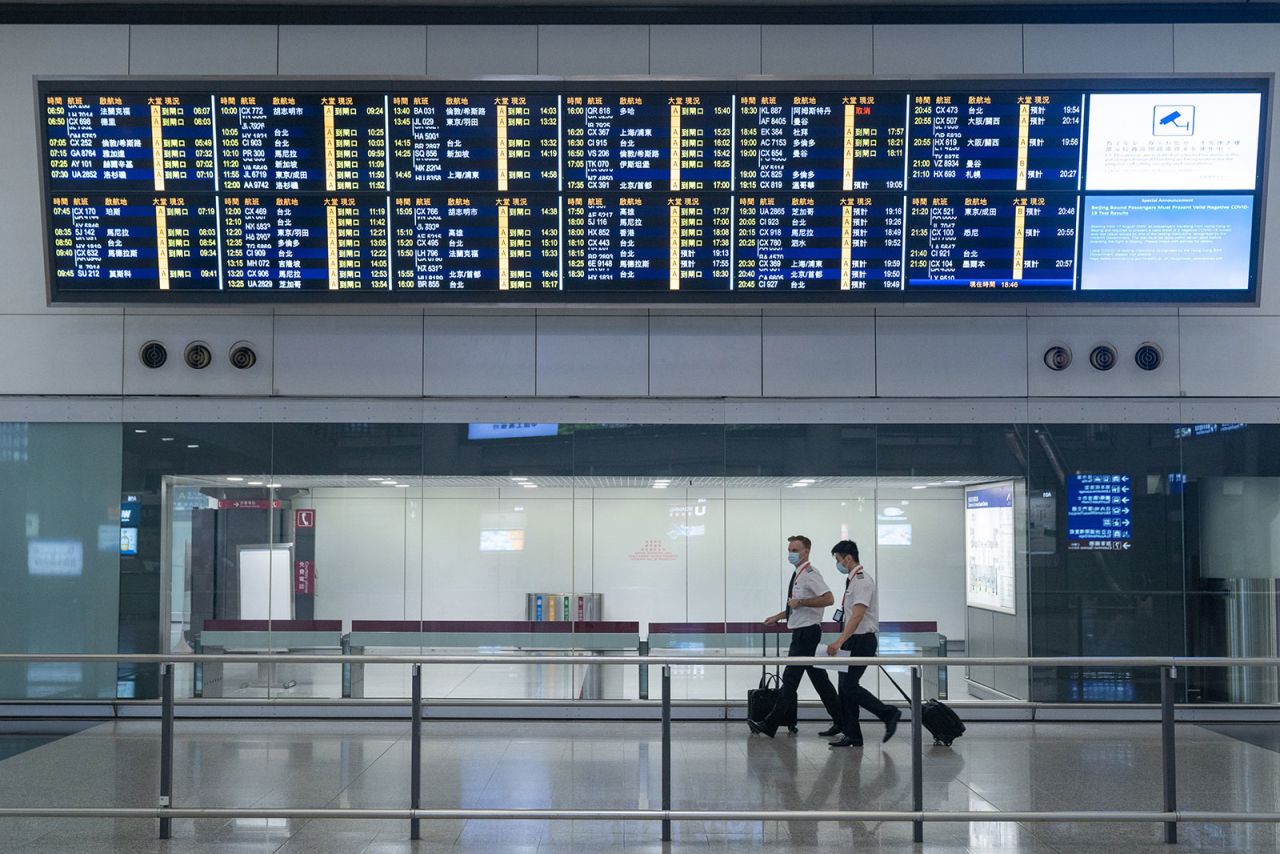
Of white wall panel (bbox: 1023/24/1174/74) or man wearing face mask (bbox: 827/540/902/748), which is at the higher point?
white wall panel (bbox: 1023/24/1174/74)

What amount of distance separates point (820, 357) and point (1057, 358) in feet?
6.19

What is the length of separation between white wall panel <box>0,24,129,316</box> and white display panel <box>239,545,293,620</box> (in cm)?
225

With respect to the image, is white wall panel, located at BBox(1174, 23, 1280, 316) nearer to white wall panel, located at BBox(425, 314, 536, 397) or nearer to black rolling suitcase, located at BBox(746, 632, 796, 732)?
black rolling suitcase, located at BBox(746, 632, 796, 732)

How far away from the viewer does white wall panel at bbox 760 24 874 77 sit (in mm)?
9070

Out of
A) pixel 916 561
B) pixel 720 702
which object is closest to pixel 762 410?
pixel 916 561

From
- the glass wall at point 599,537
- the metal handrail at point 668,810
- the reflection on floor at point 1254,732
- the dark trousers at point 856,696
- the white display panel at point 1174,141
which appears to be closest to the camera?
the metal handrail at point 668,810

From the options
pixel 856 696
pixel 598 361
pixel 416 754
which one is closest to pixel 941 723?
pixel 856 696

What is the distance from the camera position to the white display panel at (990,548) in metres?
9.22

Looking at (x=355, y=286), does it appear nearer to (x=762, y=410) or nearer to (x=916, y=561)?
(x=762, y=410)

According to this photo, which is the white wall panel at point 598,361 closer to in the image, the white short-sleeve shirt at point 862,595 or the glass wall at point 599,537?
the glass wall at point 599,537

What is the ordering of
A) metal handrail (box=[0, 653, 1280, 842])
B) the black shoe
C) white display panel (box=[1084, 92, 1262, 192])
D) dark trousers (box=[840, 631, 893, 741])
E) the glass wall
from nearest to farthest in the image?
metal handrail (box=[0, 653, 1280, 842])
dark trousers (box=[840, 631, 893, 741])
the black shoe
white display panel (box=[1084, 92, 1262, 192])
the glass wall

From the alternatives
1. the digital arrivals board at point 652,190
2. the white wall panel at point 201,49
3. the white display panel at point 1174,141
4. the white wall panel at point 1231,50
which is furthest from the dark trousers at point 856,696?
the white wall panel at point 201,49

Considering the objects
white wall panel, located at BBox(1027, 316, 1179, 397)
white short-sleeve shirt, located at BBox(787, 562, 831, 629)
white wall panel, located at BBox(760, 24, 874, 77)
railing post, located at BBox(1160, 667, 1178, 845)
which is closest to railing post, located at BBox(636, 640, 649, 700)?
white short-sleeve shirt, located at BBox(787, 562, 831, 629)

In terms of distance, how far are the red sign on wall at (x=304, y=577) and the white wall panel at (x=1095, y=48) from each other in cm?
696
